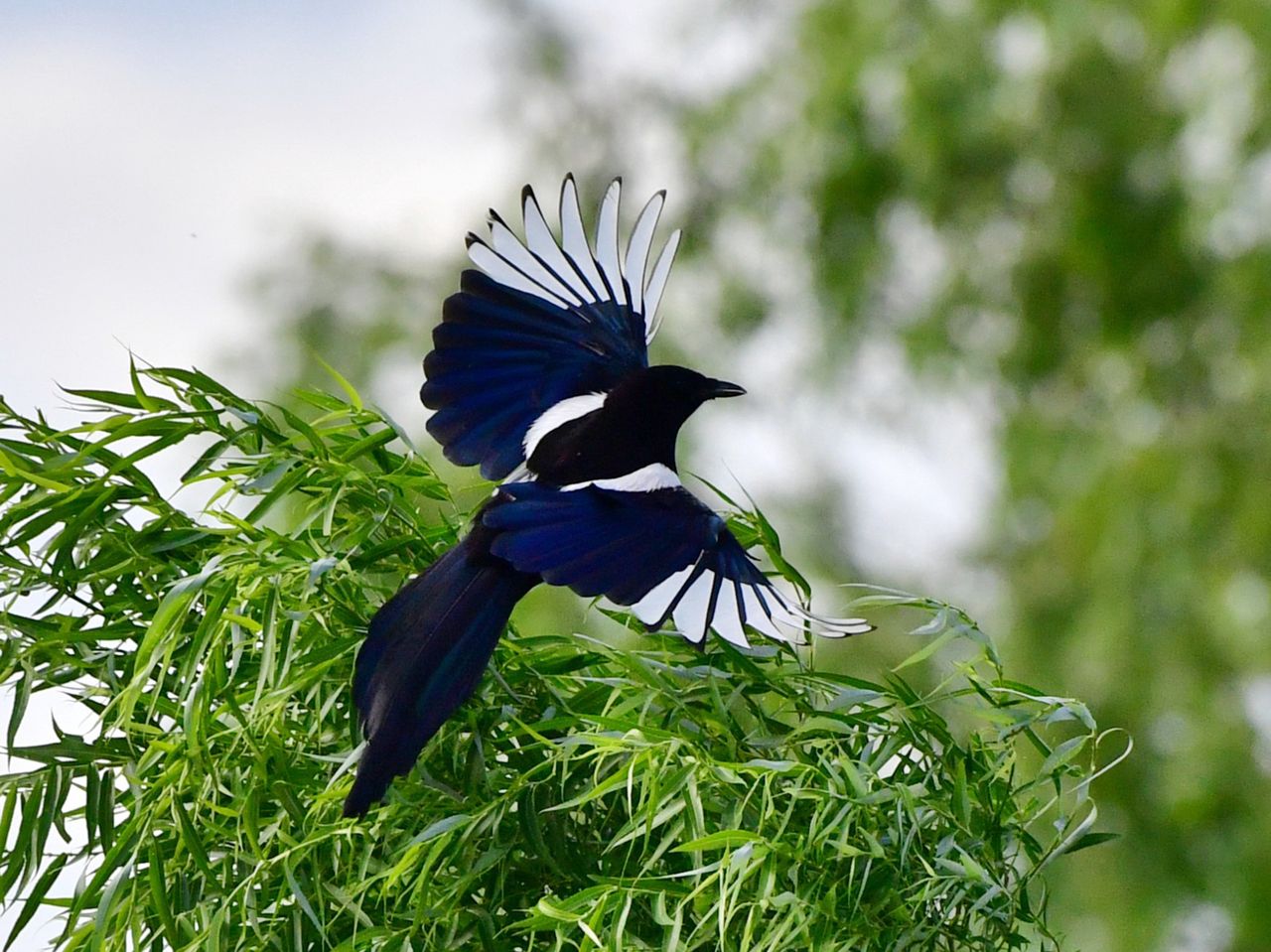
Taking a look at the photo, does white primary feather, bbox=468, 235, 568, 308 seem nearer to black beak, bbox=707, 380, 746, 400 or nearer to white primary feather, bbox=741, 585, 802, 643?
black beak, bbox=707, 380, 746, 400

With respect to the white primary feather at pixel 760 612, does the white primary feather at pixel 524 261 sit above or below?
above

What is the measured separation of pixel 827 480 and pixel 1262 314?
961mm

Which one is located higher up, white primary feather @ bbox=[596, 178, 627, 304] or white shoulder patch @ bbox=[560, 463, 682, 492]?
white primary feather @ bbox=[596, 178, 627, 304]

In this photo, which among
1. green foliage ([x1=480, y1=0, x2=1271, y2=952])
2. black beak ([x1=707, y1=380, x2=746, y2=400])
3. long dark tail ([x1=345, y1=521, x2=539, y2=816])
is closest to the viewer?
long dark tail ([x1=345, y1=521, x2=539, y2=816])

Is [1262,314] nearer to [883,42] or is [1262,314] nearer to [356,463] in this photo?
[883,42]

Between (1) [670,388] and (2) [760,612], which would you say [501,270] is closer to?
(1) [670,388]

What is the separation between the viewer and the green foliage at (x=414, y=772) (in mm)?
794

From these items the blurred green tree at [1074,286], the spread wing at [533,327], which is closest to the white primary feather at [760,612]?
the spread wing at [533,327]

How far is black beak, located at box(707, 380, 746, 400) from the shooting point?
108cm

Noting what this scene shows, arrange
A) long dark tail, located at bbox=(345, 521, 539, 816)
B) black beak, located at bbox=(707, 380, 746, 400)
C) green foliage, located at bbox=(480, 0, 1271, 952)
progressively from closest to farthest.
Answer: long dark tail, located at bbox=(345, 521, 539, 816), black beak, located at bbox=(707, 380, 746, 400), green foliage, located at bbox=(480, 0, 1271, 952)

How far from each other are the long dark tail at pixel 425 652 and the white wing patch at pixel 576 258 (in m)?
0.29

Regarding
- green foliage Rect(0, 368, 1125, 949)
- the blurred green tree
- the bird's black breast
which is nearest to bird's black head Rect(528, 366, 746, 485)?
the bird's black breast

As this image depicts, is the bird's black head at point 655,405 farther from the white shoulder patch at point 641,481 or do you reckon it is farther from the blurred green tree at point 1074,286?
the blurred green tree at point 1074,286

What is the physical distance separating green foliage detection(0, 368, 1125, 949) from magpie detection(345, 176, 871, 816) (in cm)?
3
